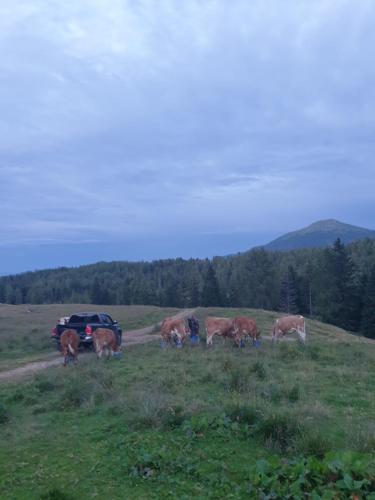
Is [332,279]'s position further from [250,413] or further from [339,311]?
[250,413]

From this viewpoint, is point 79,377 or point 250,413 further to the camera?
point 79,377

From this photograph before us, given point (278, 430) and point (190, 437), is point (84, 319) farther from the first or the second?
point (278, 430)

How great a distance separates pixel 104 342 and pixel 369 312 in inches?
1668

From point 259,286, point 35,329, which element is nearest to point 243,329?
point 35,329

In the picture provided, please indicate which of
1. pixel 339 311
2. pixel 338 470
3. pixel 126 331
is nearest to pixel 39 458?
pixel 338 470

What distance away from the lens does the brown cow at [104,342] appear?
61.3ft

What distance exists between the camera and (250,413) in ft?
25.8

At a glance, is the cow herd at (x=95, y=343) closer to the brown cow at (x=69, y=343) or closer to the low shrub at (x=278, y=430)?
the brown cow at (x=69, y=343)

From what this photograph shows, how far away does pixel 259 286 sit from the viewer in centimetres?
7856

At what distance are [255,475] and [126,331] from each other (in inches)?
1156

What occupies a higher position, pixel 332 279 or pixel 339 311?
pixel 332 279

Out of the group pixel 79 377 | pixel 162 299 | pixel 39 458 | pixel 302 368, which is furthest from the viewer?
pixel 162 299

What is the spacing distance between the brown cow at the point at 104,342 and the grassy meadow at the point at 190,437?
5.80m

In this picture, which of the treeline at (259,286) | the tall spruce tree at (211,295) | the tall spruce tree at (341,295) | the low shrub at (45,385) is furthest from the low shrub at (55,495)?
the tall spruce tree at (211,295)
